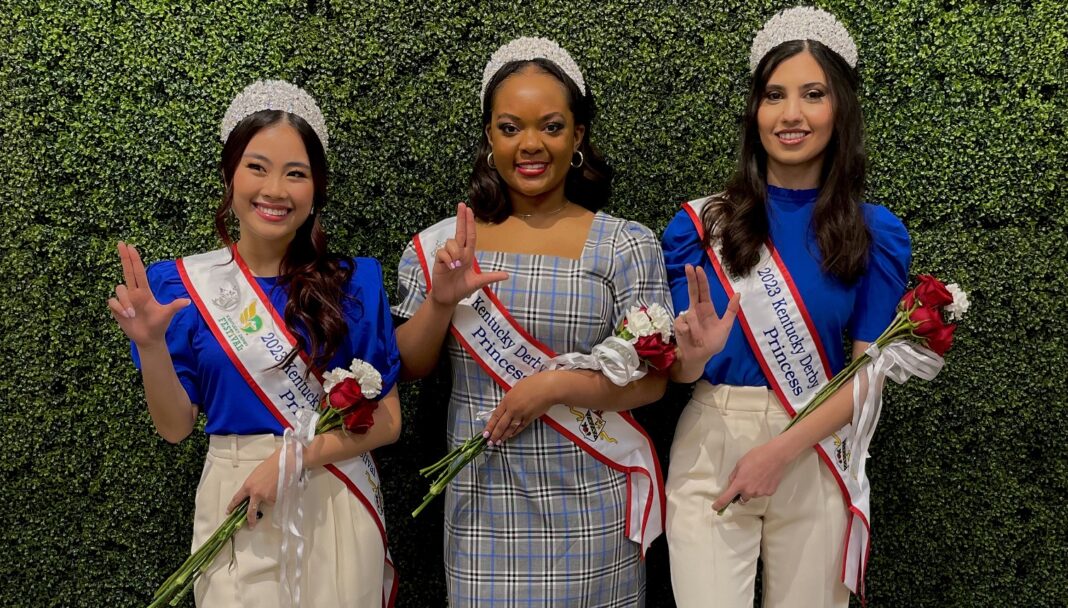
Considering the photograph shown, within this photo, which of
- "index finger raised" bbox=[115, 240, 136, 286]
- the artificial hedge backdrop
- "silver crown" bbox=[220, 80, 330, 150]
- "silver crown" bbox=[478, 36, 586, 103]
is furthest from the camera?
the artificial hedge backdrop

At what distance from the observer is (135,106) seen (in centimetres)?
222

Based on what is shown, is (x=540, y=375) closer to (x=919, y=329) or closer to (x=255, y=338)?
(x=255, y=338)

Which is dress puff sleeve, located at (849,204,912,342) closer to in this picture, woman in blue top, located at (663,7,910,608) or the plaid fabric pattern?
woman in blue top, located at (663,7,910,608)

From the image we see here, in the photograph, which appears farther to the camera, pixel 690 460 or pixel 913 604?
pixel 913 604

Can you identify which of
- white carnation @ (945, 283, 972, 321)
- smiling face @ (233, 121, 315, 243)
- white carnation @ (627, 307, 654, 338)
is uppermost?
smiling face @ (233, 121, 315, 243)

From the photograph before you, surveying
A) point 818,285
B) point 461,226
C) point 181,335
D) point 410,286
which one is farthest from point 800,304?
point 181,335

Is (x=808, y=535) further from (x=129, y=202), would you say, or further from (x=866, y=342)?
(x=129, y=202)

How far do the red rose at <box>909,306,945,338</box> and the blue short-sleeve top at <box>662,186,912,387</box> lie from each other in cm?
13

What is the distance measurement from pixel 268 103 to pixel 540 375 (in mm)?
765

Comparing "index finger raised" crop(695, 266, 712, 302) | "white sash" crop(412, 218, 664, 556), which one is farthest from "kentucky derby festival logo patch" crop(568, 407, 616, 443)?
"index finger raised" crop(695, 266, 712, 302)

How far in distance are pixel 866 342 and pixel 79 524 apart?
207 cm

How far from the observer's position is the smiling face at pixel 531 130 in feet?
5.70

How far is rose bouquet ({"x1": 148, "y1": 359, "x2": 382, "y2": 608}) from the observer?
1589 mm

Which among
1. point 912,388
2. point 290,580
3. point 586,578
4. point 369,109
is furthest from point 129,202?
point 912,388
